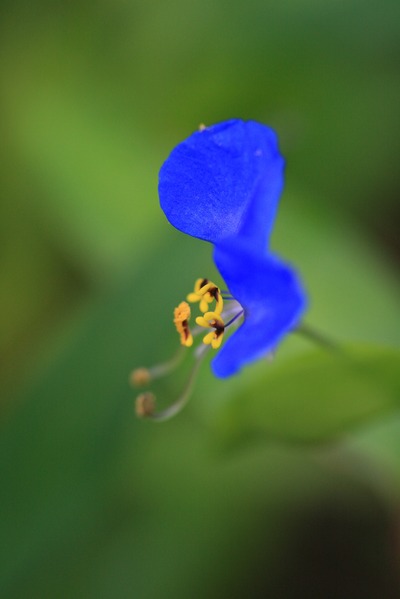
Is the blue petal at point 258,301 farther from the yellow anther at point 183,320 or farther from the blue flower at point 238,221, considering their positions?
the yellow anther at point 183,320

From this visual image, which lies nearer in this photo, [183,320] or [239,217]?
[239,217]

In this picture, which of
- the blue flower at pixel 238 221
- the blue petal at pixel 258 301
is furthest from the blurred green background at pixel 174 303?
the blue petal at pixel 258 301

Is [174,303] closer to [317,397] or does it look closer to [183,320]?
[317,397]

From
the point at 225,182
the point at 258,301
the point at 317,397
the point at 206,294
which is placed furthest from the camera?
the point at 317,397

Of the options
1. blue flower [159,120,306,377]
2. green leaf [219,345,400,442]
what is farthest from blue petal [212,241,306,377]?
green leaf [219,345,400,442]

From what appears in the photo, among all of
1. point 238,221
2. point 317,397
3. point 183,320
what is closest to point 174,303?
point 317,397

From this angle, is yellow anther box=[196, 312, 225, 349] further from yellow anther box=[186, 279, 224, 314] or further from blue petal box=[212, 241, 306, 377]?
blue petal box=[212, 241, 306, 377]
